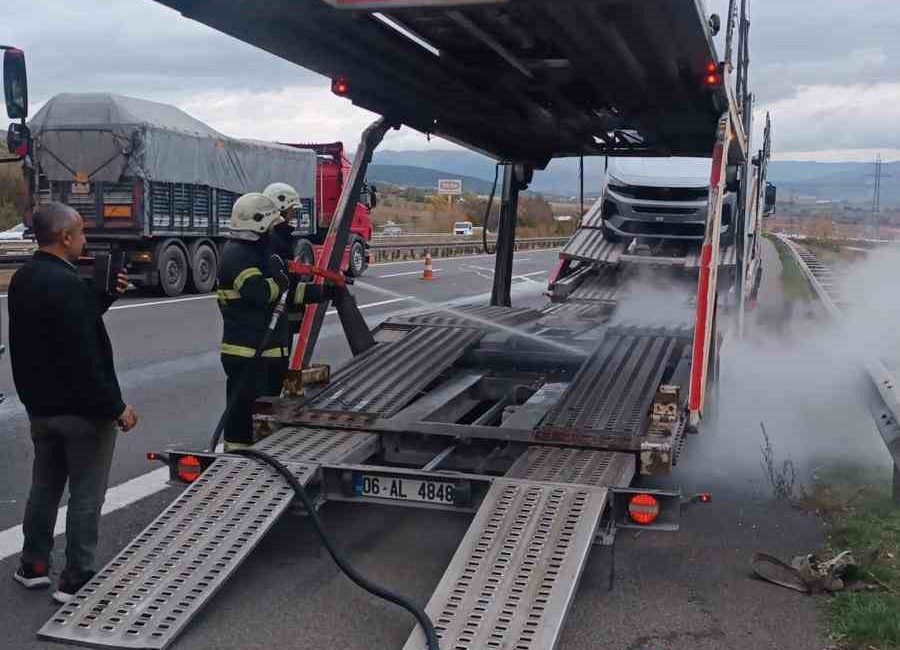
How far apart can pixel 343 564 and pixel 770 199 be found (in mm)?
13114

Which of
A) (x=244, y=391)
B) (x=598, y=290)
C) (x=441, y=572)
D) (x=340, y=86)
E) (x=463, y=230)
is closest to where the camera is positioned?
(x=441, y=572)

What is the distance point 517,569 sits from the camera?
4.39m

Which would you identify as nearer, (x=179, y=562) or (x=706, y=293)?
(x=179, y=562)

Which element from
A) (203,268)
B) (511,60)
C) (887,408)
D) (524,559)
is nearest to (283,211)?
(511,60)

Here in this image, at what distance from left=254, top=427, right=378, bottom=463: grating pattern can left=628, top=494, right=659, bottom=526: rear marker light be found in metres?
1.49

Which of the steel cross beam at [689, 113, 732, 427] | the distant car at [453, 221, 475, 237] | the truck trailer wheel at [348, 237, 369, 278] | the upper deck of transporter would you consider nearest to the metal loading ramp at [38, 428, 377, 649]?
the steel cross beam at [689, 113, 732, 427]

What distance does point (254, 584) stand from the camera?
16.1 ft

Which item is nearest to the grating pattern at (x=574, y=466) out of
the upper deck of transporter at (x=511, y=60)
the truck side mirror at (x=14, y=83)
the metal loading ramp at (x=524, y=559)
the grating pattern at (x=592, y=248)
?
the metal loading ramp at (x=524, y=559)

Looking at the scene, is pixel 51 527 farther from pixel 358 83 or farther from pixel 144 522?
pixel 358 83

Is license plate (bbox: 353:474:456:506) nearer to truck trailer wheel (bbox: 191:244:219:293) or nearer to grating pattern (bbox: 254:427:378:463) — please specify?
grating pattern (bbox: 254:427:378:463)

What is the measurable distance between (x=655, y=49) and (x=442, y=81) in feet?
5.43

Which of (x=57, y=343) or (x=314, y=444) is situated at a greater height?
(x=57, y=343)

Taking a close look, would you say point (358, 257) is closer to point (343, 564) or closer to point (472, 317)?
point (472, 317)

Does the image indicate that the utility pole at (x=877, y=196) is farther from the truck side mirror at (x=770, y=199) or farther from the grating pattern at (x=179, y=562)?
the grating pattern at (x=179, y=562)
